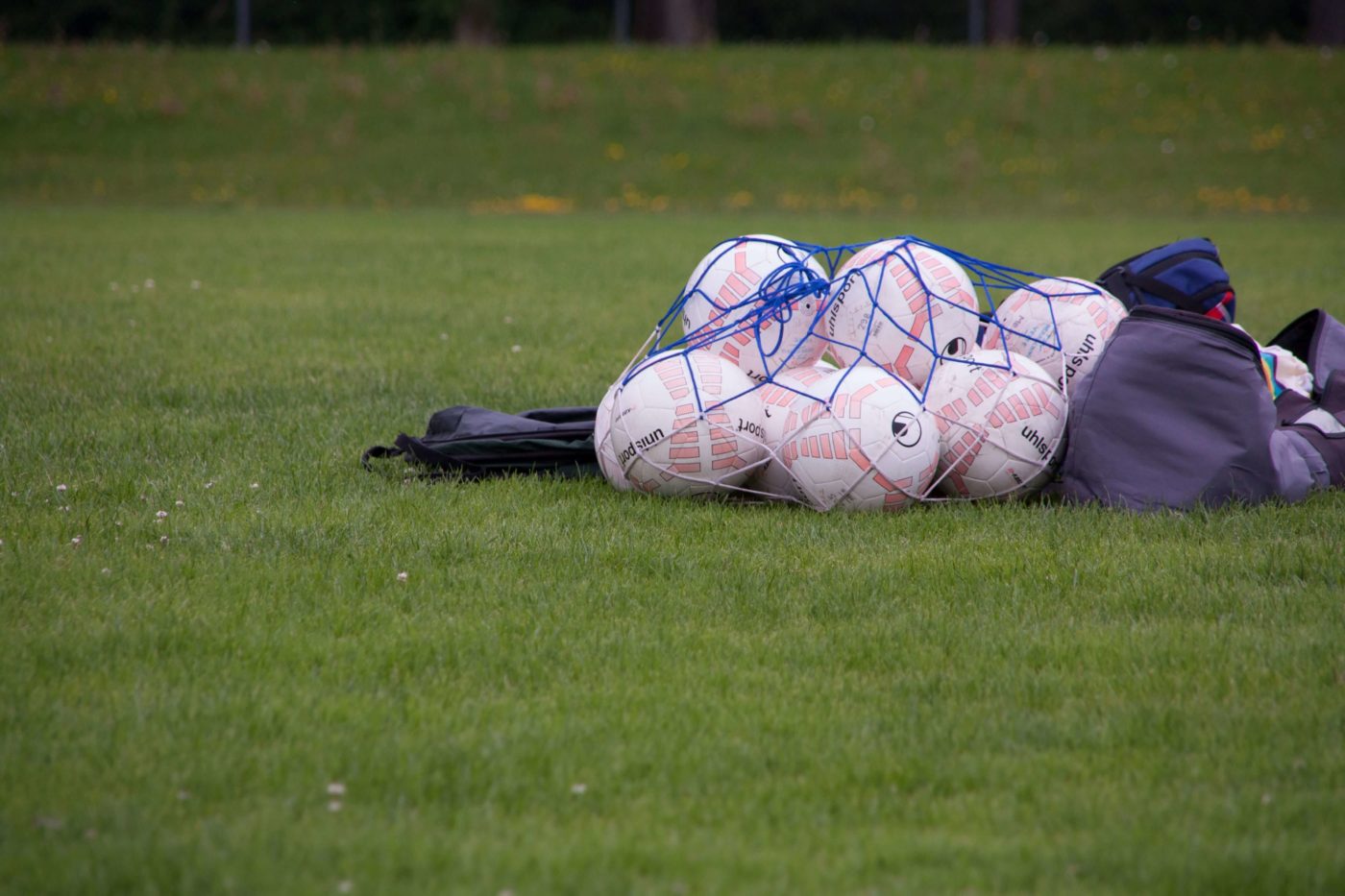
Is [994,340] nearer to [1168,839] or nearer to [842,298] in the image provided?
[842,298]

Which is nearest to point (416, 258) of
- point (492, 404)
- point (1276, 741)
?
point (492, 404)

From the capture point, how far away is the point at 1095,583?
4.06 meters

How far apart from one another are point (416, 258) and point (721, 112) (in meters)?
13.9

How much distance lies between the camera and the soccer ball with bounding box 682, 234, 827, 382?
16.6 ft

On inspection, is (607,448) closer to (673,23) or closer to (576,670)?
(576,670)

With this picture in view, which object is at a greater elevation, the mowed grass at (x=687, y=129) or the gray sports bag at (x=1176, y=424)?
the mowed grass at (x=687, y=129)

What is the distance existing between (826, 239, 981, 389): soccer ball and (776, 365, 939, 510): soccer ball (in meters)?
0.28

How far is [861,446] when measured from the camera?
471 centimetres

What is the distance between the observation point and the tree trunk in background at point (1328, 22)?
35.1m

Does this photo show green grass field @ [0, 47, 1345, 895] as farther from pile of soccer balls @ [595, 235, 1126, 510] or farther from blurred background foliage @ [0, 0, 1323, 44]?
blurred background foliage @ [0, 0, 1323, 44]

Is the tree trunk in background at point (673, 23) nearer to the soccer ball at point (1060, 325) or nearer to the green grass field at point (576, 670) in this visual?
the green grass field at point (576, 670)

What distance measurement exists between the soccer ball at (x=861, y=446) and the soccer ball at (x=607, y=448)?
2.17ft

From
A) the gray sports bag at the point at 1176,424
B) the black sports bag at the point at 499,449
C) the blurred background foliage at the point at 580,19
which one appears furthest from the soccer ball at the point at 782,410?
the blurred background foliage at the point at 580,19

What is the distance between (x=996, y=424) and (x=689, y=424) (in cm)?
113
